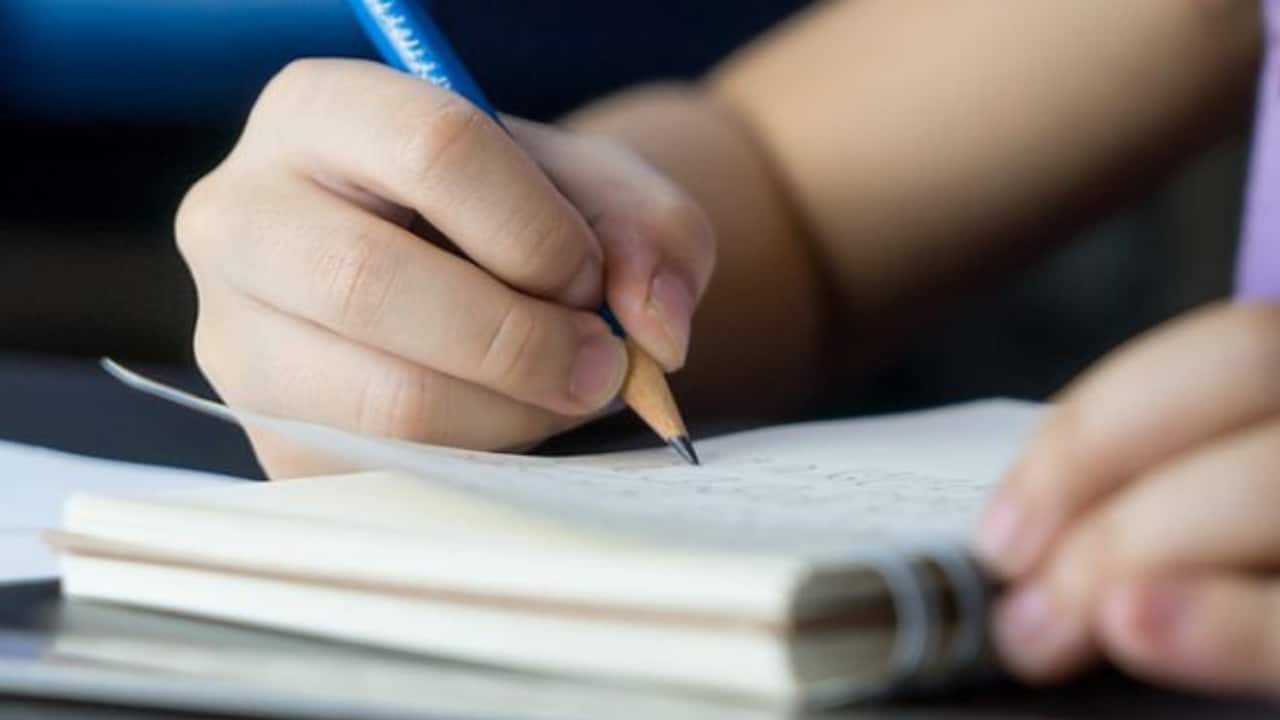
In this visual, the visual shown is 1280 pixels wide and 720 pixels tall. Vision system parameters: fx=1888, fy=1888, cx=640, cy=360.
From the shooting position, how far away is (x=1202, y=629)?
0.26 metres

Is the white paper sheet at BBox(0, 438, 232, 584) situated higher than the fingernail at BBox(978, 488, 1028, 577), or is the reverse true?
the fingernail at BBox(978, 488, 1028, 577)

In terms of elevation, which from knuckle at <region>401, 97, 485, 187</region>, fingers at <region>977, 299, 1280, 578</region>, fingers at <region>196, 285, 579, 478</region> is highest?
fingers at <region>977, 299, 1280, 578</region>

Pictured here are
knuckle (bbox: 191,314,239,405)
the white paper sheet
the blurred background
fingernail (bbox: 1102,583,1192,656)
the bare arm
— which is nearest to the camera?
fingernail (bbox: 1102,583,1192,656)

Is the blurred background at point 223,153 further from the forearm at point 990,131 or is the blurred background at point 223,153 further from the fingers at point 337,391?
the fingers at point 337,391

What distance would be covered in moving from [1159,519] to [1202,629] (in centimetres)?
2

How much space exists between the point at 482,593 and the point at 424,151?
172 mm

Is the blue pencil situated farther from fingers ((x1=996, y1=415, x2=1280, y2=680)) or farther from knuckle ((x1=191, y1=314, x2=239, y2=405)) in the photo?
fingers ((x1=996, y1=415, x2=1280, y2=680))

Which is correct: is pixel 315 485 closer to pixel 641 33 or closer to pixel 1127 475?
pixel 1127 475

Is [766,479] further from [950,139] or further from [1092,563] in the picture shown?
[950,139]

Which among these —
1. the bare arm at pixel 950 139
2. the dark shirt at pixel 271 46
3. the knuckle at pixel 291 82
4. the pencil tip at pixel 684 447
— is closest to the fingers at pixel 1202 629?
the pencil tip at pixel 684 447

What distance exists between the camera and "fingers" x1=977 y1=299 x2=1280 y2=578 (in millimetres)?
278

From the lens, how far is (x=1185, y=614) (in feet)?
0.84

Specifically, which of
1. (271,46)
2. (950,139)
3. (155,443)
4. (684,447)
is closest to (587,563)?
(684,447)

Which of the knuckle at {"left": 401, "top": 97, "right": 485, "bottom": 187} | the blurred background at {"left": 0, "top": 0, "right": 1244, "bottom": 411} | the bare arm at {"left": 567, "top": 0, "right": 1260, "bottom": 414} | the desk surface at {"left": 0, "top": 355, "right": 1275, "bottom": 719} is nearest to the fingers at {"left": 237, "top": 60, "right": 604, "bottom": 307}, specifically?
the knuckle at {"left": 401, "top": 97, "right": 485, "bottom": 187}
